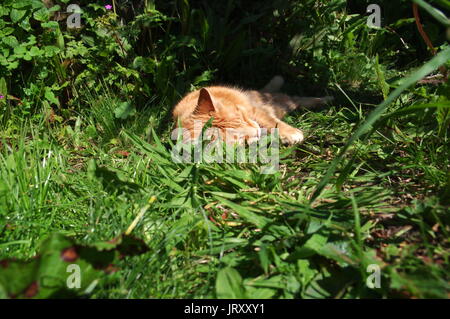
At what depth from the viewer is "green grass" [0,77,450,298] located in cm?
137

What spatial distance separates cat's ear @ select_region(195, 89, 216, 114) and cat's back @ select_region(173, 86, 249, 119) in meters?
0.13

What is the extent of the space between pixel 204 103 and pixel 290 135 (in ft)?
2.02

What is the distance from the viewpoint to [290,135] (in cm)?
257

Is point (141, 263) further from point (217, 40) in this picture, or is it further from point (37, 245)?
point (217, 40)

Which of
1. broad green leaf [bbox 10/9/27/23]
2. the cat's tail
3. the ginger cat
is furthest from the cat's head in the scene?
broad green leaf [bbox 10/9/27/23]

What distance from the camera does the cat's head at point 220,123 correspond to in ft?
7.91

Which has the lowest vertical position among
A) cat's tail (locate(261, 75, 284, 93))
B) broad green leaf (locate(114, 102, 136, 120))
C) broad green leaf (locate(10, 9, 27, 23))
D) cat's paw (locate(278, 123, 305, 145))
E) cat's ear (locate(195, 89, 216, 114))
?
cat's paw (locate(278, 123, 305, 145))

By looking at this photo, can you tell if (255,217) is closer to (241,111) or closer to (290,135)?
(290,135)

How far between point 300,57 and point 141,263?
2.65m

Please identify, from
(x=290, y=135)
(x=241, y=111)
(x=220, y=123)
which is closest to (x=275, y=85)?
(x=241, y=111)
